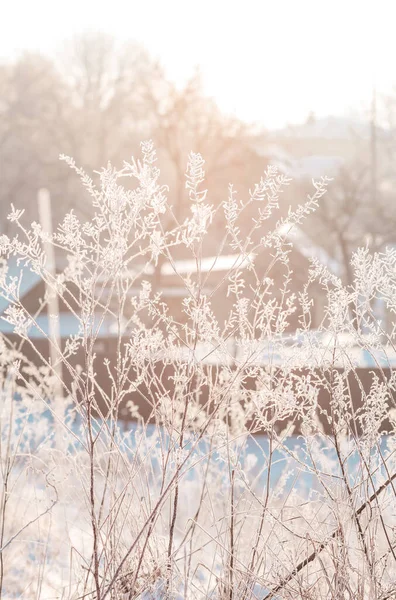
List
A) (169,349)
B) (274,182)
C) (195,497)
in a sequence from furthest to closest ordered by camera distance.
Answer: (195,497), (169,349), (274,182)

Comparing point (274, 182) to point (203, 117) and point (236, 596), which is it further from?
point (203, 117)

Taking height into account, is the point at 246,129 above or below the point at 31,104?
below

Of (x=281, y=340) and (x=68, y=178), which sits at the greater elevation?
(x=68, y=178)

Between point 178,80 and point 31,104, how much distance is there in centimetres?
1085

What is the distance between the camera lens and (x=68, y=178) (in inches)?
1199

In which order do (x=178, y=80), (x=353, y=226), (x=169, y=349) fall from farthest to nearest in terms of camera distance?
(x=353, y=226), (x=178, y=80), (x=169, y=349)

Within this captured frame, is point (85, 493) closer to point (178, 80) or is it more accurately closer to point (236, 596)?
point (236, 596)

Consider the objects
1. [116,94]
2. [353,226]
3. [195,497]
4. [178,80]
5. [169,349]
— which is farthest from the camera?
[353,226]

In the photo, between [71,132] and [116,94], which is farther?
[116,94]

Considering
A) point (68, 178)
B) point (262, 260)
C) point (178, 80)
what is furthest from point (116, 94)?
point (262, 260)

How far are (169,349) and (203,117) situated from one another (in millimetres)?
22007

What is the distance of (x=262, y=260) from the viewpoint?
2488 cm

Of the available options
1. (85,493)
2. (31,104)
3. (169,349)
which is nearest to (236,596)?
(85,493)

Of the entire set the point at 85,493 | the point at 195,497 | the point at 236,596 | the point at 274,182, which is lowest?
the point at 195,497
